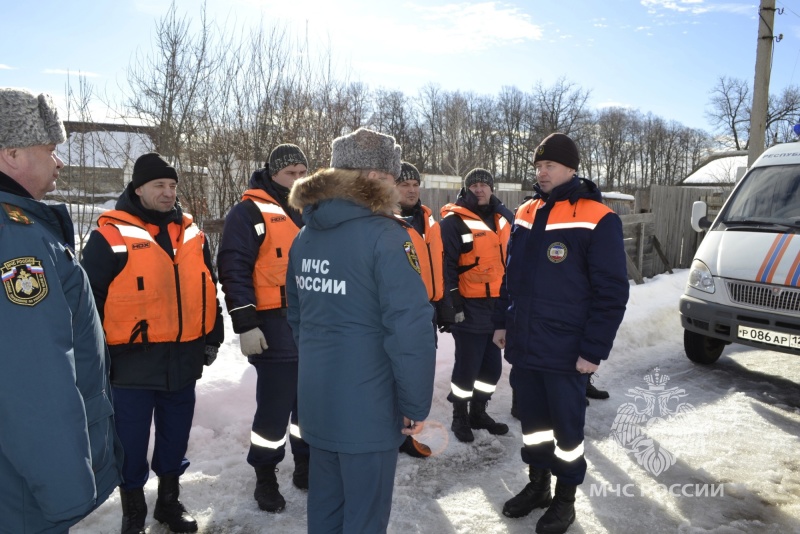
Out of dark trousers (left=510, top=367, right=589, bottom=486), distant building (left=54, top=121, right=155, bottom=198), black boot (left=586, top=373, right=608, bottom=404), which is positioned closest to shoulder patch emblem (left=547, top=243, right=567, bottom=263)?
dark trousers (left=510, top=367, right=589, bottom=486)

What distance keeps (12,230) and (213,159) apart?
682 cm

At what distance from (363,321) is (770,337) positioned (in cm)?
480

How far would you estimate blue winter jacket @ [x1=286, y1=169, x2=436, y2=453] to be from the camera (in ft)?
6.99

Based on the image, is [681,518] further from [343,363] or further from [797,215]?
[797,215]

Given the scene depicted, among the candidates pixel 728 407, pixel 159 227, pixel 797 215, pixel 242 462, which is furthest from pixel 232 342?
pixel 797 215

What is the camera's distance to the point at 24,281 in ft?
4.83

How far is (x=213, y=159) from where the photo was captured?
796cm

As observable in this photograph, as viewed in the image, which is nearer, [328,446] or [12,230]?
[12,230]

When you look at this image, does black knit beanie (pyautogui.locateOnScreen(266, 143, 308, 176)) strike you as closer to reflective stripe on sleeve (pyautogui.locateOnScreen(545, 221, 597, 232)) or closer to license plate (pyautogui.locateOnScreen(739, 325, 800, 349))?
reflective stripe on sleeve (pyautogui.locateOnScreen(545, 221, 597, 232))

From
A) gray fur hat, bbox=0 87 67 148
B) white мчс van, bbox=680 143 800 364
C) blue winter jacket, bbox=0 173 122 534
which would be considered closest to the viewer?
blue winter jacket, bbox=0 173 122 534

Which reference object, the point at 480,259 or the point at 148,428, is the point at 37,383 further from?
the point at 480,259

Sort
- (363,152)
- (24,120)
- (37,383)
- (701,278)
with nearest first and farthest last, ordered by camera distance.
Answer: (37,383) → (24,120) → (363,152) → (701,278)

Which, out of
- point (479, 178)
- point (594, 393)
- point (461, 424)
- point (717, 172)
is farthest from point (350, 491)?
point (717, 172)

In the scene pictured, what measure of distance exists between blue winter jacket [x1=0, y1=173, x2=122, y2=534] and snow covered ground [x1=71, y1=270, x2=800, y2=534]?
1794mm
